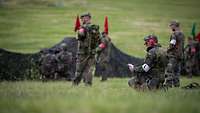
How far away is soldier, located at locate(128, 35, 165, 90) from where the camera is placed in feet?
44.9

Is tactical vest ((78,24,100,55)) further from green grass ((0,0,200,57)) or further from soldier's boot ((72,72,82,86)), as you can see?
green grass ((0,0,200,57))

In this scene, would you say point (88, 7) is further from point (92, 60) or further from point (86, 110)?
point (86, 110)

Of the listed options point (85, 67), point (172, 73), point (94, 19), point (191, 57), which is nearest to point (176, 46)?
point (172, 73)

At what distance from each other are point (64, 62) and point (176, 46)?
4105mm

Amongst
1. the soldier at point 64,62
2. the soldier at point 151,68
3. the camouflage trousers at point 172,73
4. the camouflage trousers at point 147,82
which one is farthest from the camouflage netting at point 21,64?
the soldier at point 151,68

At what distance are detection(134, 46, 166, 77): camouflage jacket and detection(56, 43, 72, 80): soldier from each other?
6587 millimetres

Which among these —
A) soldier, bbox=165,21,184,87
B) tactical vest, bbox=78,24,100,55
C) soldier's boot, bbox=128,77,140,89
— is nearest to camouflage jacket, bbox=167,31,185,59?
soldier, bbox=165,21,184,87

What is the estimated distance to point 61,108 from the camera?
29.2ft

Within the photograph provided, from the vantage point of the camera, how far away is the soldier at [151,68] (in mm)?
13695

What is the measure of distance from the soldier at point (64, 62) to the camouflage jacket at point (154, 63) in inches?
259

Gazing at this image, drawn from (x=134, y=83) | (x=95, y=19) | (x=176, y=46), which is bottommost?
(x=95, y=19)

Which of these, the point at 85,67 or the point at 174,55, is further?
the point at 174,55

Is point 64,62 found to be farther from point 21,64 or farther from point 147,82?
point 147,82

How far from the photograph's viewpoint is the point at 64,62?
20453 mm
